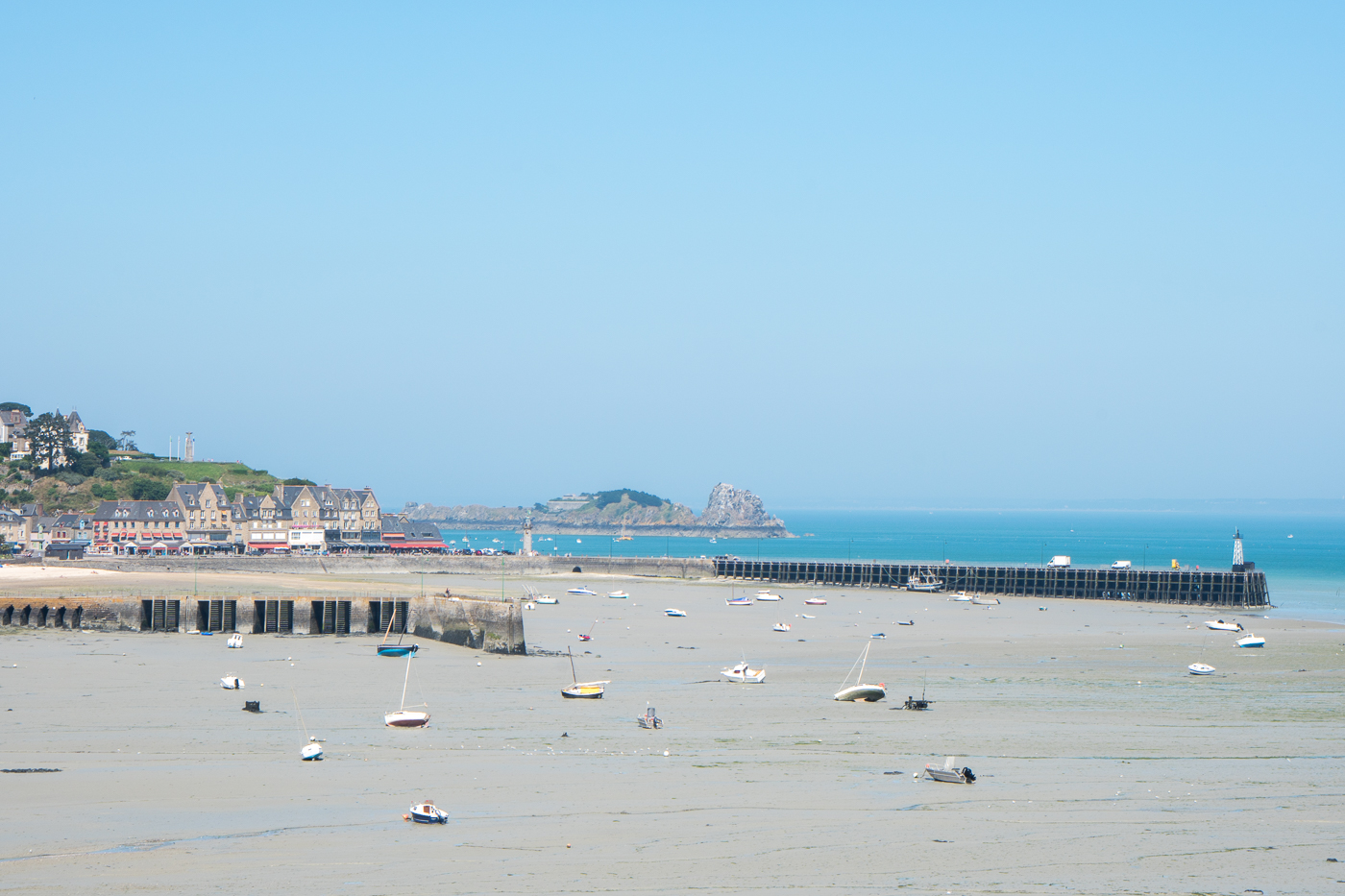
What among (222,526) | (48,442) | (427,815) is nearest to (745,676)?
(427,815)

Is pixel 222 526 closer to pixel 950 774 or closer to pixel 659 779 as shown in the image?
pixel 659 779

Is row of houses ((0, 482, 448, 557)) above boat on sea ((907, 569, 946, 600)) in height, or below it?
above

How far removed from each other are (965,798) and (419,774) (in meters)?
10.1

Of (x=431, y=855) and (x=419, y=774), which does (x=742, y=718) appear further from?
(x=431, y=855)

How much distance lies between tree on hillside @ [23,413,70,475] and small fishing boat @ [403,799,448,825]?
142m

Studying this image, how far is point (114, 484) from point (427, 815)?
136m

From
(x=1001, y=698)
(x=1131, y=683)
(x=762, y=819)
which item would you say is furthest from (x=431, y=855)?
(x=1131, y=683)

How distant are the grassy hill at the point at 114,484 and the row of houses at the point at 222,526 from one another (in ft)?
25.9

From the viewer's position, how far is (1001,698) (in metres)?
35.3

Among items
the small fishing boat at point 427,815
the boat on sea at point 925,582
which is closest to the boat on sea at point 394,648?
the small fishing boat at point 427,815

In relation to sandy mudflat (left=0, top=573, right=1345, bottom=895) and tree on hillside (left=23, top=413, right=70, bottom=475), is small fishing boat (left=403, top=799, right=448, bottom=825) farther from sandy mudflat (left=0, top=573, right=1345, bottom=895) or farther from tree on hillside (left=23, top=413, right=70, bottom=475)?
tree on hillside (left=23, top=413, right=70, bottom=475)

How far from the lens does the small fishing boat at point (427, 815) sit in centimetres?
1888

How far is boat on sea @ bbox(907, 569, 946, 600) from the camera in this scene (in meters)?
94.6

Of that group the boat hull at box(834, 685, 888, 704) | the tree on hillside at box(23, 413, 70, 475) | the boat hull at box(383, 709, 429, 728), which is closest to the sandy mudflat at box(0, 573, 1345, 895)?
the boat hull at box(383, 709, 429, 728)
